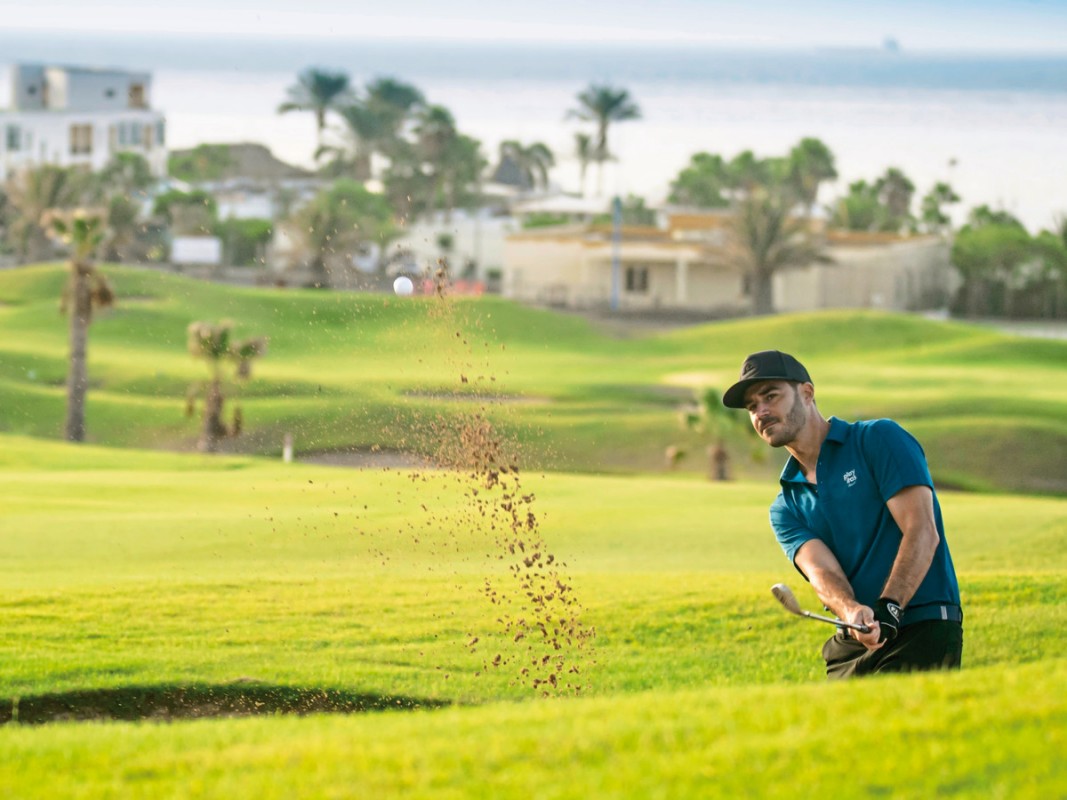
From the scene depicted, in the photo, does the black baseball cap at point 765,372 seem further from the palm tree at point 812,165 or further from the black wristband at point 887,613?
the palm tree at point 812,165

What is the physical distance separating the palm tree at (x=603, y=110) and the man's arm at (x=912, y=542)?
453 ft

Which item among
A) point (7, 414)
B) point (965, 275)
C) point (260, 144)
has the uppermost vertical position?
point (260, 144)

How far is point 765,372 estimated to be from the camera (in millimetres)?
7301

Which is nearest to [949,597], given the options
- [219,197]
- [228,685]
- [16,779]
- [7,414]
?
[16,779]

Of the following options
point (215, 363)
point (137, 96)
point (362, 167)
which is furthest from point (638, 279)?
point (362, 167)

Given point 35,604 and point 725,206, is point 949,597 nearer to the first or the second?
point 35,604

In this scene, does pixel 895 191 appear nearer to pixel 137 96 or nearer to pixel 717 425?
pixel 137 96

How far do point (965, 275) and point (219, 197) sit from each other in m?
49.1

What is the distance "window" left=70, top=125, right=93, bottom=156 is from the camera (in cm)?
11212

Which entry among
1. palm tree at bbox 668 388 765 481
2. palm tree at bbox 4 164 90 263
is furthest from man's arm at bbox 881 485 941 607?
palm tree at bbox 4 164 90 263

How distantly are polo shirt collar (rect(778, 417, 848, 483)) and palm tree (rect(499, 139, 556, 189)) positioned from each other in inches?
5622

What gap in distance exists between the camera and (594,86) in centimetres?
14325

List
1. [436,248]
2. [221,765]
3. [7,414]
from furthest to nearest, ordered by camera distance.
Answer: [436,248]
[7,414]
[221,765]

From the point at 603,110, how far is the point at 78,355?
106 metres
